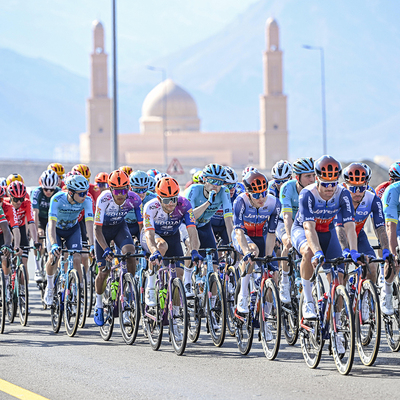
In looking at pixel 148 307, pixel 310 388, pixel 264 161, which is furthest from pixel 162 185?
pixel 264 161

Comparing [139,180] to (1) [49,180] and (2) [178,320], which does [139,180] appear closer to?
(1) [49,180]

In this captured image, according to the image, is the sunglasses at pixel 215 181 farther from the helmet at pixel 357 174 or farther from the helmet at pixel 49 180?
the helmet at pixel 49 180

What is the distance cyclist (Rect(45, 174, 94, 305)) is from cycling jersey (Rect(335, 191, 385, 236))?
133 inches

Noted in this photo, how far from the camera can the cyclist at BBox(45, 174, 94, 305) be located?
1098 cm

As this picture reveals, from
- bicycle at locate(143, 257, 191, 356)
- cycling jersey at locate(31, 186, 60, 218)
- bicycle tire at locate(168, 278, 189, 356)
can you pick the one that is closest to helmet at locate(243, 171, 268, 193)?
bicycle at locate(143, 257, 191, 356)

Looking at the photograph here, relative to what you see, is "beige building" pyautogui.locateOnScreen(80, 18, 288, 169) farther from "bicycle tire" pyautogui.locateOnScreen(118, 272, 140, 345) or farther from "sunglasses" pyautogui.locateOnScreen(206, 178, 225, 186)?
"bicycle tire" pyautogui.locateOnScreen(118, 272, 140, 345)

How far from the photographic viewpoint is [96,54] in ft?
333

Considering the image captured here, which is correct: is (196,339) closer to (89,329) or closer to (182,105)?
(89,329)

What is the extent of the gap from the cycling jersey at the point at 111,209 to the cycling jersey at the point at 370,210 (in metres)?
2.56

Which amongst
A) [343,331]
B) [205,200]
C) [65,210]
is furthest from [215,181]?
[343,331]

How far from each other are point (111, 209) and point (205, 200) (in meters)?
1.51

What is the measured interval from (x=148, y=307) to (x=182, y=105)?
106 meters

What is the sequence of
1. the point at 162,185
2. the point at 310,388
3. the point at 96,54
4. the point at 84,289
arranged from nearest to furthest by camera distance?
the point at 310,388
the point at 162,185
the point at 84,289
the point at 96,54

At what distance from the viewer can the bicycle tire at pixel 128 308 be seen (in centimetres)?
943
